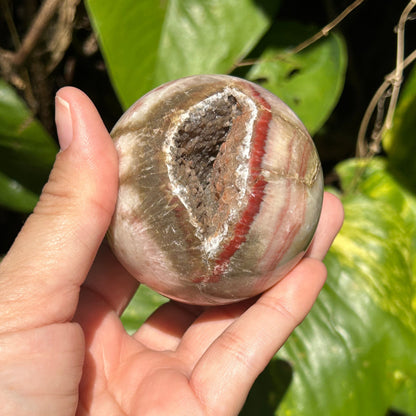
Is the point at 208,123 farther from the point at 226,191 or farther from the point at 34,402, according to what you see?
the point at 34,402

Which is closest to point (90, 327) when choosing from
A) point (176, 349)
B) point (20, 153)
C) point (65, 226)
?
point (176, 349)

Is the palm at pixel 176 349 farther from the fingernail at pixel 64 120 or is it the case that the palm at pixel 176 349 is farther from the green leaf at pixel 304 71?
the green leaf at pixel 304 71

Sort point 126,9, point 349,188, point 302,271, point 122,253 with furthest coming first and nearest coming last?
point 349,188
point 126,9
point 302,271
point 122,253

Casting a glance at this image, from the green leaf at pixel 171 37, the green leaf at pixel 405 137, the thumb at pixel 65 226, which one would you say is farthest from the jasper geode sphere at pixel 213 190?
the green leaf at pixel 405 137

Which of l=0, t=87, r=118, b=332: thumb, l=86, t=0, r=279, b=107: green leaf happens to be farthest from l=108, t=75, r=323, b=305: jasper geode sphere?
l=86, t=0, r=279, b=107: green leaf

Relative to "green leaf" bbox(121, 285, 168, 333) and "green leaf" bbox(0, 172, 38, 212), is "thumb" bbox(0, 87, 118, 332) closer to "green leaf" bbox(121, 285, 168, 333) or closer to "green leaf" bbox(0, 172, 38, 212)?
"green leaf" bbox(121, 285, 168, 333)

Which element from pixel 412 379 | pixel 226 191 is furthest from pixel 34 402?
pixel 412 379
